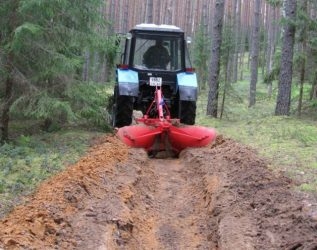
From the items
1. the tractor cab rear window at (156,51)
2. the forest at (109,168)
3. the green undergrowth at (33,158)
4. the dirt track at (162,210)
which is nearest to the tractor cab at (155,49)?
the tractor cab rear window at (156,51)

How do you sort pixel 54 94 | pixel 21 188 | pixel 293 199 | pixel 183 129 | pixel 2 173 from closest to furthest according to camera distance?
1. pixel 293 199
2. pixel 21 188
3. pixel 2 173
4. pixel 183 129
5. pixel 54 94

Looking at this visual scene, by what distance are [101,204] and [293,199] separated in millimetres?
2340

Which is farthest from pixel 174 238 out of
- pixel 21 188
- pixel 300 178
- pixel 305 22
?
pixel 305 22

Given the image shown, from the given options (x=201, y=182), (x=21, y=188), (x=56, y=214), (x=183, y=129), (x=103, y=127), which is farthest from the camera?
(x=103, y=127)

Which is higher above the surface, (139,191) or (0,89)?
(0,89)

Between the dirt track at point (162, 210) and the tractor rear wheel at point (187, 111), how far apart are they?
8.84 feet

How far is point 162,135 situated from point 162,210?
330 centimetres

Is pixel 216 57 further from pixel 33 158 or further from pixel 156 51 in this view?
pixel 33 158

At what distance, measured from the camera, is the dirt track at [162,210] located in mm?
5195

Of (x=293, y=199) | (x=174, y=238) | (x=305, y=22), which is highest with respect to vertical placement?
(x=305, y=22)

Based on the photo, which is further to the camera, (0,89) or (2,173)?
(0,89)

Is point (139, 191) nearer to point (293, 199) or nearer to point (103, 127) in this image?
point (293, 199)

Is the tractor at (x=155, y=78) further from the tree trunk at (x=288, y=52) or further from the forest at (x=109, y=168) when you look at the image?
the tree trunk at (x=288, y=52)

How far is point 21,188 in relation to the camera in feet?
21.8
